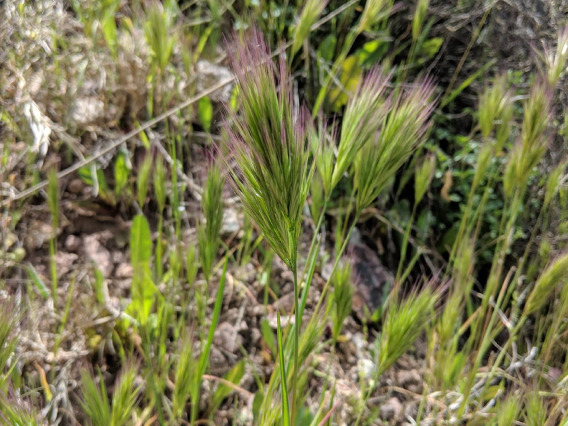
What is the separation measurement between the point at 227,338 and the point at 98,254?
415 mm

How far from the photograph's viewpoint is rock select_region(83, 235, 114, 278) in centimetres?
123

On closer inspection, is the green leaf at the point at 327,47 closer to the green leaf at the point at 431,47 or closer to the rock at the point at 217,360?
the green leaf at the point at 431,47

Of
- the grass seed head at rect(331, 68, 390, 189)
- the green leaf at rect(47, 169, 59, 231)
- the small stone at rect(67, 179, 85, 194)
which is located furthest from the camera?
the small stone at rect(67, 179, 85, 194)

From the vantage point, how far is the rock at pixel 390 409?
1.20 m

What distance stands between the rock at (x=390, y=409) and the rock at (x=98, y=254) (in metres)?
0.80

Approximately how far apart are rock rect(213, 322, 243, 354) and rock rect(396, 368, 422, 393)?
1.51 feet

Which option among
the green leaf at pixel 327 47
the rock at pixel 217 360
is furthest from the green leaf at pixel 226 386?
the green leaf at pixel 327 47

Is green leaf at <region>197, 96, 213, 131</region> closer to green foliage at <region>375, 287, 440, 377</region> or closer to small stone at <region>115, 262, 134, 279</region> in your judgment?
small stone at <region>115, 262, 134, 279</region>

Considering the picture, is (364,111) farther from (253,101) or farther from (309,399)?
(309,399)

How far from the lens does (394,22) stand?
173 centimetres

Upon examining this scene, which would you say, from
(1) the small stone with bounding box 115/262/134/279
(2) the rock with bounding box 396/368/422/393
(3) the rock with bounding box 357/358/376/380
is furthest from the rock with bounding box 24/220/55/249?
(2) the rock with bounding box 396/368/422/393

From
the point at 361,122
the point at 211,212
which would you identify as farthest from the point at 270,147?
the point at 211,212

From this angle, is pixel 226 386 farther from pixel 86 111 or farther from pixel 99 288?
pixel 86 111

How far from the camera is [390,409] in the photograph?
3.97 ft
